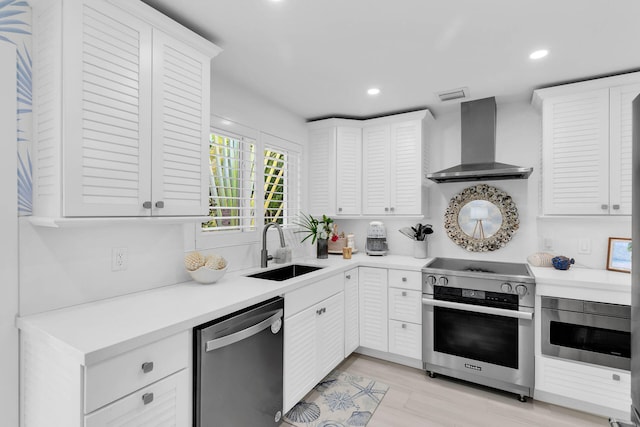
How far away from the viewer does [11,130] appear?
144cm

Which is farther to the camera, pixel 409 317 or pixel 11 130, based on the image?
pixel 409 317

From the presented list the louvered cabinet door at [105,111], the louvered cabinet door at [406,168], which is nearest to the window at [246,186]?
the louvered cabinet door at [105,111]

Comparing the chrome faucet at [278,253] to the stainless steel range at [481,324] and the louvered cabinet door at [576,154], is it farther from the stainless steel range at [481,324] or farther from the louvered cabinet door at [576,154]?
the louvered cabinet door at [576,154]

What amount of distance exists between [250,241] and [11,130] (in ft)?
5.28

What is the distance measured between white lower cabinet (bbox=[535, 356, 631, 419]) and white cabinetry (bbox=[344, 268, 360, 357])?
144cm

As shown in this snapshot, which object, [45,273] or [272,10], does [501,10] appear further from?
[45,273]

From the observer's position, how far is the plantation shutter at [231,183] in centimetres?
239

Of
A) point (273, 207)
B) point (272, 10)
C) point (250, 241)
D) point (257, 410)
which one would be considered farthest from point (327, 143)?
point (257, 410)

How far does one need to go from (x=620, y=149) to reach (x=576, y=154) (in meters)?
0.25

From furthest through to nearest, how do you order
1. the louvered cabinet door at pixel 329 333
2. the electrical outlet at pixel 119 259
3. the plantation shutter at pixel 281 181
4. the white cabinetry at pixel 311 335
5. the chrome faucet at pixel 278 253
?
1. the plantation shutter at pixel 281 181
2. the chrome faucet at pixel 278 253
3. the louvered cabinet door at pixel 329 333
4. the white cabinetry at pixel 311 335
5. the electrical outlet at pixel 119 259

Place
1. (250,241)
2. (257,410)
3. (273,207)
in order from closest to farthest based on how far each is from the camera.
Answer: (257,410)
(250,241)
(273,207)

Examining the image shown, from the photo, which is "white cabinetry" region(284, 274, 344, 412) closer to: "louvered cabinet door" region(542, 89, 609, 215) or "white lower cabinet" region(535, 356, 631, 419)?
"white lower cabinet" region(535, 356, 631, 419)

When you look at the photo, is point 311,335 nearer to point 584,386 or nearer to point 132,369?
point 132,369

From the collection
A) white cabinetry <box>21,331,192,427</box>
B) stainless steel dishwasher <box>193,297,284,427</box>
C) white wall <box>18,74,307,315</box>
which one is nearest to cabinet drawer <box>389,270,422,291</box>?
stainless steel dishwasher <box>193,297,284,427</box>
